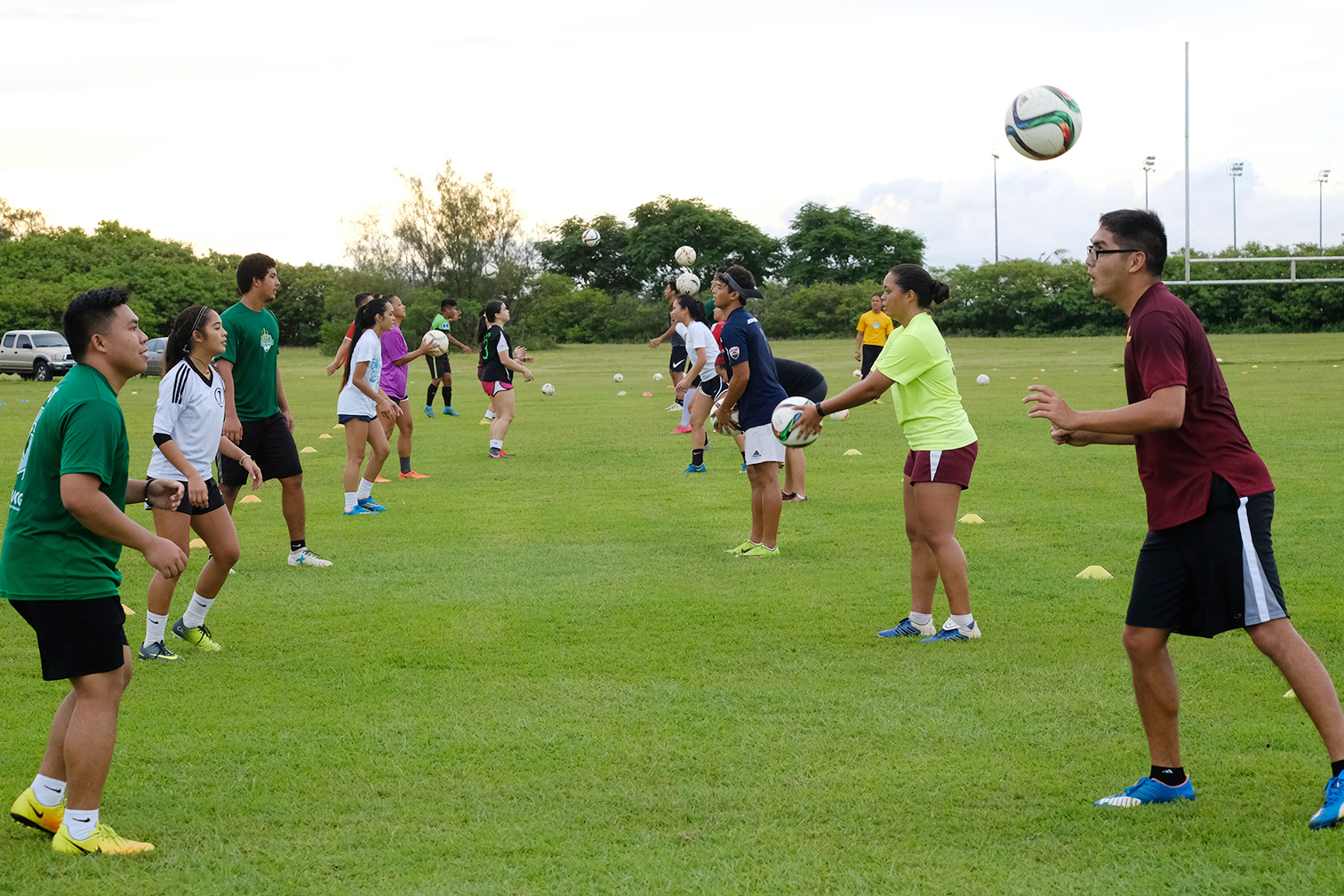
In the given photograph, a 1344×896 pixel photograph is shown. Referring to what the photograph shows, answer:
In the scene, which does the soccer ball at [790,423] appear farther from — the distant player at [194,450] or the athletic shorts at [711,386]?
the athletic shorts at [711,386]

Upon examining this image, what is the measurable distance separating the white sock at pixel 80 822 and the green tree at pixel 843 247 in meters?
72.6

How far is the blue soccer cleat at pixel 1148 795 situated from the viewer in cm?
421

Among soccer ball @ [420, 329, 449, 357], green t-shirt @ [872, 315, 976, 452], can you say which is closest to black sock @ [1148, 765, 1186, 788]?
green t-shirt @ [872, 315, 976, 452]

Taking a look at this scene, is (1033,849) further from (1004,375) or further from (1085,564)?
(1004,375)

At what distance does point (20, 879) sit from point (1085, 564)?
675 centimetres

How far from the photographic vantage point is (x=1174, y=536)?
4117 millimetres

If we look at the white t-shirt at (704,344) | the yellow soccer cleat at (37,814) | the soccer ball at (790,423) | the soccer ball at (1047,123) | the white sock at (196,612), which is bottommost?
the yellow soccer cleat at (37,814)

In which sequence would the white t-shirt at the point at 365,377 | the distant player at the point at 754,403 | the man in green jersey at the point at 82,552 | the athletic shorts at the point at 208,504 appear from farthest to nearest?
the white t-shirt at the point at 365,377, the distant player at the point at 754,403, the athletic shorts at the point at 208,504, the man in green jersey at the point at 82,552

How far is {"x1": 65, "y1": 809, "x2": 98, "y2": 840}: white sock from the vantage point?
12.8ft

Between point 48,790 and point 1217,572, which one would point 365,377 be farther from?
Answer: point 1217,572

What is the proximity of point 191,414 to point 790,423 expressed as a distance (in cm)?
334

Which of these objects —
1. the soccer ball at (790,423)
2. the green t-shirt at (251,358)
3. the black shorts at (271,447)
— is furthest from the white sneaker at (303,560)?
the soccer ball at (790,423)

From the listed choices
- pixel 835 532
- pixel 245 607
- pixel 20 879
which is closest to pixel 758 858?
pixel 20 879

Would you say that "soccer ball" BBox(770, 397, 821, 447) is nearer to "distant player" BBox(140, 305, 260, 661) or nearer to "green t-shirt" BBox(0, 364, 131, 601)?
"distant player" BBox(140, 305, 260, 661)
